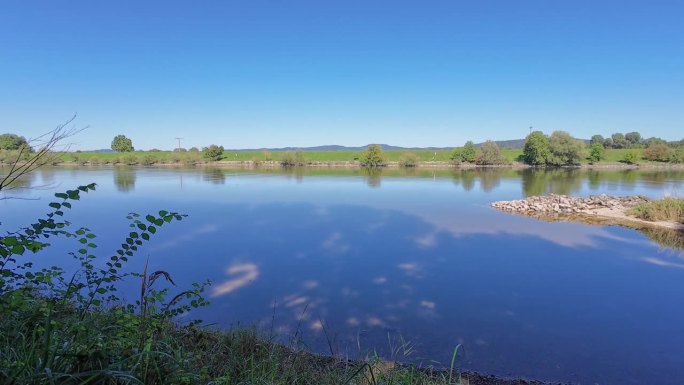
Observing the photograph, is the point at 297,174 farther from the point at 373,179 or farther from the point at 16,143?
the point at 16,143

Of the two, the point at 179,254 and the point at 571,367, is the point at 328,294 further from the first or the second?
the point at 179,254

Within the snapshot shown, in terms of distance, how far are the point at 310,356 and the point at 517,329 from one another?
4.26 m

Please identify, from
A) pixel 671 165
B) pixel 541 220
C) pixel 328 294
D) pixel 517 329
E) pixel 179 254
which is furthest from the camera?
pixel 671 165

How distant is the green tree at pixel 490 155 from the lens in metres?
81.3

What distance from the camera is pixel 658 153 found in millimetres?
83438

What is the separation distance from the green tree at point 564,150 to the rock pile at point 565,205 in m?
56.2

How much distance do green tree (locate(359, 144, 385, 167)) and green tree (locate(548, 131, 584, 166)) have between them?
112ft

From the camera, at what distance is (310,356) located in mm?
5328

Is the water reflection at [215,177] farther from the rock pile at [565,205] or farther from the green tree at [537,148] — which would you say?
the green tree at [537,148]

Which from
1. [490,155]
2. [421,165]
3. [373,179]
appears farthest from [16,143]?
[490,155]

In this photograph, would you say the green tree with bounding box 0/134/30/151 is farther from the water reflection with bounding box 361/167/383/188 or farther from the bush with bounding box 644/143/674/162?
the bush with bounding box 644/143/674/162

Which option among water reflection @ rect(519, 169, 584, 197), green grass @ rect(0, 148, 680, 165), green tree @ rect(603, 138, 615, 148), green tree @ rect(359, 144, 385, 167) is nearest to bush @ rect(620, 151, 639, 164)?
green grass @ rect(0, 148, 680, 165)

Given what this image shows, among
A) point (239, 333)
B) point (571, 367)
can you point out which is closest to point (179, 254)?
point (239, 333)

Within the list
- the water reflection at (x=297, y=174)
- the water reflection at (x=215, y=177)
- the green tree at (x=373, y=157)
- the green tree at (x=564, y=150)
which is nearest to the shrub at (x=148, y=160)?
the water reflection at (x=215, y=177)
